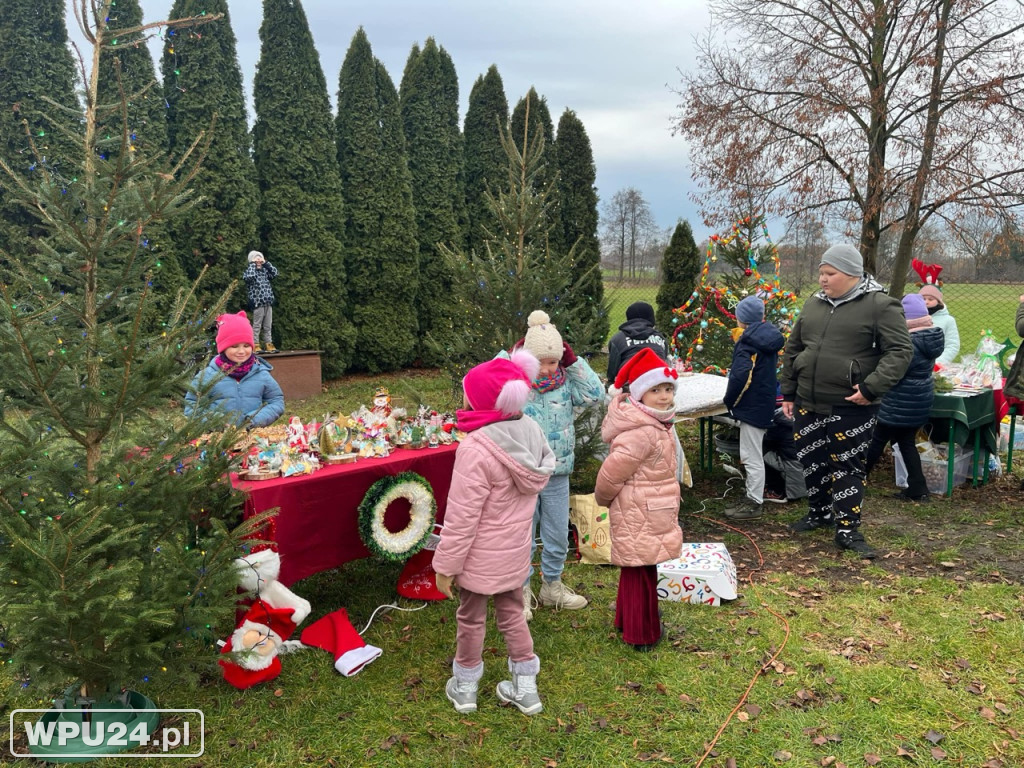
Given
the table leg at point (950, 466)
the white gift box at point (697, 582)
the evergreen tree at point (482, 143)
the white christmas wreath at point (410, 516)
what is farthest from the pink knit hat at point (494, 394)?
the evergreen tree at point (482, 143)

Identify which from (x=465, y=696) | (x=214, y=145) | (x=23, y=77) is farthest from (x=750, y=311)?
(x=23, y=77)

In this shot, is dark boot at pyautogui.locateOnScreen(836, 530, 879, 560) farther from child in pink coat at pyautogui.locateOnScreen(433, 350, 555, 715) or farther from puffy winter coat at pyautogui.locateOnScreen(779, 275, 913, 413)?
child in pink coat at pyautogui.locateOnScreen(433, 350, 555, 715)

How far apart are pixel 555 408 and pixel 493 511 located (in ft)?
3.58

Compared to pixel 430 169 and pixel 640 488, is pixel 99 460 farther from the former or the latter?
pixel 430 169

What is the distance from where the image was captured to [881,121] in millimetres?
10508

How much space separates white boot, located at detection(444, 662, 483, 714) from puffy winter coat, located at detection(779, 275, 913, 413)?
10.7 feet

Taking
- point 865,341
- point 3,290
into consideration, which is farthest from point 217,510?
point 865,341

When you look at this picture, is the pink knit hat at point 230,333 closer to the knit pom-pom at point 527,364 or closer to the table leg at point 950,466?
the knit pom-pom at point 527,364

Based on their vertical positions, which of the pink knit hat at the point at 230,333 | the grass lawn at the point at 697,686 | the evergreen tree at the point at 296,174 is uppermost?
the evergreen tree at the point at 296,174

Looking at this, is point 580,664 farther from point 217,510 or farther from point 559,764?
point 217,510

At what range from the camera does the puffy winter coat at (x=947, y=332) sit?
283 inches

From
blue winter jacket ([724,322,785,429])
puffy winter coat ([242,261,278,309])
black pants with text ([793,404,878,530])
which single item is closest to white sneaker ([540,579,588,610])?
black pants with text ([793,404,878,530])

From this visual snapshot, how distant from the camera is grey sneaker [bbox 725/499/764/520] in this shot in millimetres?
6211

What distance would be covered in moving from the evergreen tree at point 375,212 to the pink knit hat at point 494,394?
11.0m
